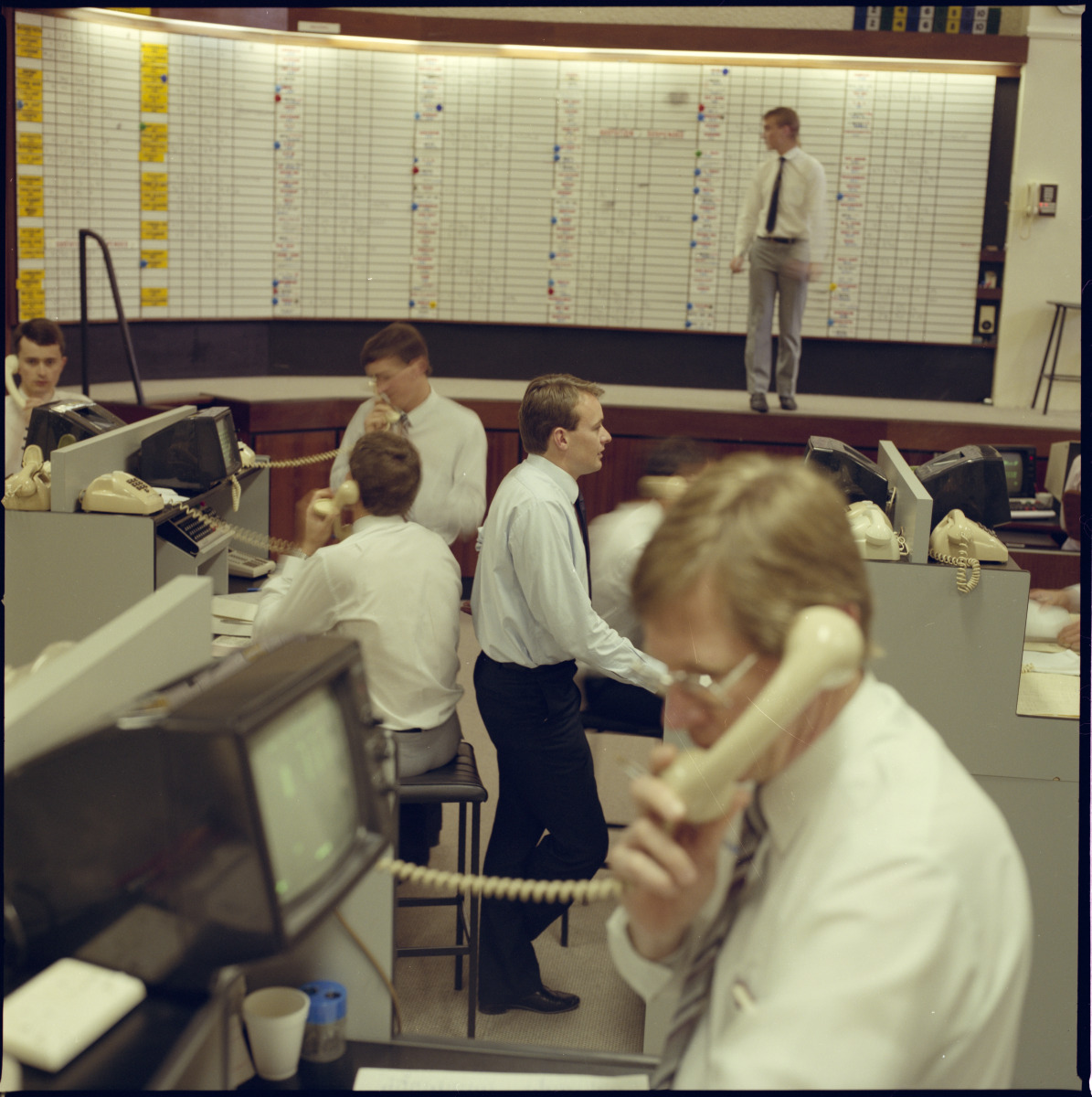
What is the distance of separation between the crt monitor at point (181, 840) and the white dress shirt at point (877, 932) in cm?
37

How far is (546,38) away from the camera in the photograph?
241 inches

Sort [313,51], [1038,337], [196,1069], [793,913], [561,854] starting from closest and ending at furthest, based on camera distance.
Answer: [793,913] < [196,1069] < [561,854] < [313,51] < [1038,337]

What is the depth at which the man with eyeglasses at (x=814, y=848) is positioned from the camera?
777 millimetres

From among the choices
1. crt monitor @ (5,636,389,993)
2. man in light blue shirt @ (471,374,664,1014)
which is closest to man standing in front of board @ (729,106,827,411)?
man in light blue shirt @ (471,374,664,1014)

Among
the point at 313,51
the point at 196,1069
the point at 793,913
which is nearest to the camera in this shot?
the point at 793,913

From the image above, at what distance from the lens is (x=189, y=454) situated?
3469 mm

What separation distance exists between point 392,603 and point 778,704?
182 cm

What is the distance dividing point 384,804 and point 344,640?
18cm

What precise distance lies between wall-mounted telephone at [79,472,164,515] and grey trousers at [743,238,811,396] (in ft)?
12.1

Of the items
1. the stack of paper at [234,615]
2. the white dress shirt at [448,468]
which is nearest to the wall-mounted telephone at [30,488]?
the stack of paper at [234,615]

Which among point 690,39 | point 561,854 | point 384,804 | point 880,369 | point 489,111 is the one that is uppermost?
point 690,39

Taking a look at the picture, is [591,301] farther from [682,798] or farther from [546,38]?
[682,798]

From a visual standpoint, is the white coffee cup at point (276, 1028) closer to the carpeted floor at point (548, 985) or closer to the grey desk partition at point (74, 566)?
the carpeted floor at point (548, 985)

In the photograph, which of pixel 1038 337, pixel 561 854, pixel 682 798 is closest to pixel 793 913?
pixel 682 798
